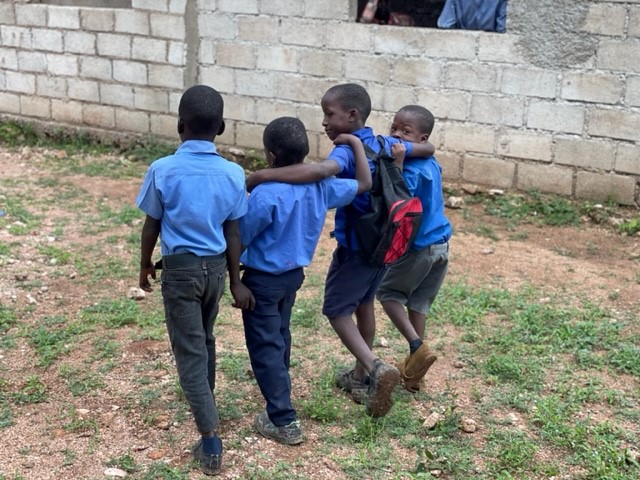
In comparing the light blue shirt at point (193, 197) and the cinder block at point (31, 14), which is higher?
the cinder block at point (31, 14)

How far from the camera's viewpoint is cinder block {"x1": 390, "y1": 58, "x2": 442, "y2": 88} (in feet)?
24.1

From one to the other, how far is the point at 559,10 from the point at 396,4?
2.73 meters

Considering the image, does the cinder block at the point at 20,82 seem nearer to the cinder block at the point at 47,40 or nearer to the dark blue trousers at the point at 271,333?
the cinder block at the point at 47,40

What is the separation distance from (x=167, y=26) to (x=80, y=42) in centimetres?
121

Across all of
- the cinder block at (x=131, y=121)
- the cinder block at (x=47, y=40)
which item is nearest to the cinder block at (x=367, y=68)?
the cinder block at (x=131, y=121)

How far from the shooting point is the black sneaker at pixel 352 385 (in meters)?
3.96

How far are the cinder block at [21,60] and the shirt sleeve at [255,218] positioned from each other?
7.00 metres

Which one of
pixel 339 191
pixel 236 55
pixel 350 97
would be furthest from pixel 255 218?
pixel 236 55

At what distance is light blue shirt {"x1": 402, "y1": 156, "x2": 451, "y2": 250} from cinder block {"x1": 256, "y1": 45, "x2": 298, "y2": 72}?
4.36 meters

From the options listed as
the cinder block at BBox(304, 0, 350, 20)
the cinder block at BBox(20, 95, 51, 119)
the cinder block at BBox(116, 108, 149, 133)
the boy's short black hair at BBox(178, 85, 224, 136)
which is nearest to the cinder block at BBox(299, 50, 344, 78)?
the cinder block at BBox(304, 0, 350, 20)

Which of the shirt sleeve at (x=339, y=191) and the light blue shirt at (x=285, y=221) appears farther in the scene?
the shirt sleeve at (x=339, y=191)

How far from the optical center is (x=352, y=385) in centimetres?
405

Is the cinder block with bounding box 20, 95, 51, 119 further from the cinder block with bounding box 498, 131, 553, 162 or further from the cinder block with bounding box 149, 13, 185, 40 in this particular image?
the cinder block with bounding box 498, 131, 553, 162

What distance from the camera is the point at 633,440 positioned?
12.0 ft
